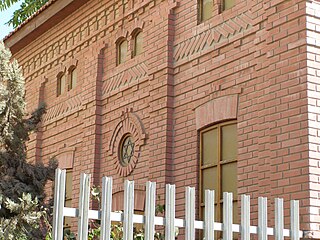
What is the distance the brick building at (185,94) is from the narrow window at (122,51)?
0.04 meters

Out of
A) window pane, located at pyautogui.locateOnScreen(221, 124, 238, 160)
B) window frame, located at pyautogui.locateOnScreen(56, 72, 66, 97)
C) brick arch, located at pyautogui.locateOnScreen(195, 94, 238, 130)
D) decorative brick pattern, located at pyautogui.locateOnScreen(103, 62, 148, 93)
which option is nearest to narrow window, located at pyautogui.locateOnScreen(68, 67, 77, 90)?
window frame, located at pyautogui.locateOnScreen(56, 72, 66, 97)

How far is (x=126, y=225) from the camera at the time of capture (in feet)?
21.1

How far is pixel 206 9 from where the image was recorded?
38.2 ft

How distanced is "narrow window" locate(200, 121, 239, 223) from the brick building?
0.02 m

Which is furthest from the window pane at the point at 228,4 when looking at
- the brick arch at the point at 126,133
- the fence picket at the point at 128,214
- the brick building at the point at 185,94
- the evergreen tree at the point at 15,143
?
the fence picket at the point at 128,214

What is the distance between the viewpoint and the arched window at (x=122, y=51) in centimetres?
1392

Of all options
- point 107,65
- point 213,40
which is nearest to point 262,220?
point 213,40

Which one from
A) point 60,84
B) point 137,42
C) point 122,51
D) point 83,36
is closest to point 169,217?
point 137,42

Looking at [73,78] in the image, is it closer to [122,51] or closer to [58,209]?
[122,51]

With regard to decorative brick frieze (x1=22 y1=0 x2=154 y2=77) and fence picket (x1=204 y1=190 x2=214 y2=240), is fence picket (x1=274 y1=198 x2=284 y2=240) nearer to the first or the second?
fence picket (x1=204 y1=190 x2=214 y2=240)

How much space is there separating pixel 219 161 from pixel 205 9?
257cm

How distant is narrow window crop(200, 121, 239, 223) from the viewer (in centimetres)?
1041

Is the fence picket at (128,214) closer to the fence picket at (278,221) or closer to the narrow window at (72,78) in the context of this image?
the fence picket at (278,221)

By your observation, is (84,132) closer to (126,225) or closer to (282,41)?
(282,41)
